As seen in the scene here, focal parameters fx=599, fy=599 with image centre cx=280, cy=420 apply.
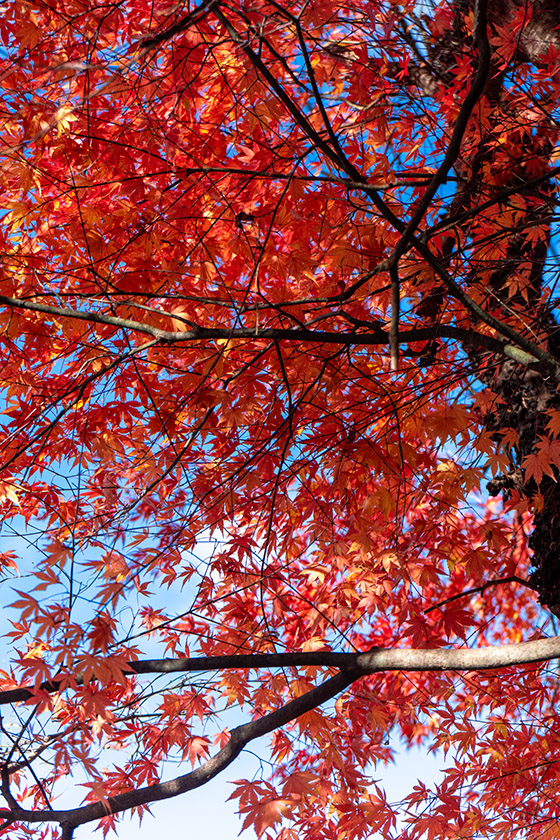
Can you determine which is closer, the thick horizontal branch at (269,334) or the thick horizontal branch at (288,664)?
the thick horizontal branch at (269,334)

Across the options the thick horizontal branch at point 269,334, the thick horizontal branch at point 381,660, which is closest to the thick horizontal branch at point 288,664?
the thick horizontal branch at point 381,660

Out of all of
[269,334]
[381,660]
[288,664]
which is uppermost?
[269,334]

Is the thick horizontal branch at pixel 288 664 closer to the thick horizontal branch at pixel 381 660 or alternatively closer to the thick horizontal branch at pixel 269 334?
the thick horizontal branch at pixel 381 660

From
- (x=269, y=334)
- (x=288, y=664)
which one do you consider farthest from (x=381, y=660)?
(x=269, y=334)

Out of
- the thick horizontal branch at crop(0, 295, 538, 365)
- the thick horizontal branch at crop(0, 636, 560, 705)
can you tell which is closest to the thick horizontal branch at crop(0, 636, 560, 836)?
the thick horizontal branch at crop(0, 636, 560, 705)

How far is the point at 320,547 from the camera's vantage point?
3.75 m

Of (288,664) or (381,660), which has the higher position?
(288,664)

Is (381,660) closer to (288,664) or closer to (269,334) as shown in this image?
(288,664)

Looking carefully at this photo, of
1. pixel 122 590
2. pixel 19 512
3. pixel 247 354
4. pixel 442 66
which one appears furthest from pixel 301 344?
pixel 442 66

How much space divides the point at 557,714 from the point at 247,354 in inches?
122

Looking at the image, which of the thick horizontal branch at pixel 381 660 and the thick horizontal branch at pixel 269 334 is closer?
the thick horizontal branch at pixel 269 334

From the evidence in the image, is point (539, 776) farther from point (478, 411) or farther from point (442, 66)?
point (442, 66)

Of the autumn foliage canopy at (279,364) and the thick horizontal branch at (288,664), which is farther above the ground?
the autumn foliage canopy at (279,364)

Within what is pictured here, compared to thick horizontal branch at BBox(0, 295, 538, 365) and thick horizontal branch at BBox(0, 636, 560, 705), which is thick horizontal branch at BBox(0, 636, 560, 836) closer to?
thick horizontal branch at BBox(0, 636, 560, 705)
